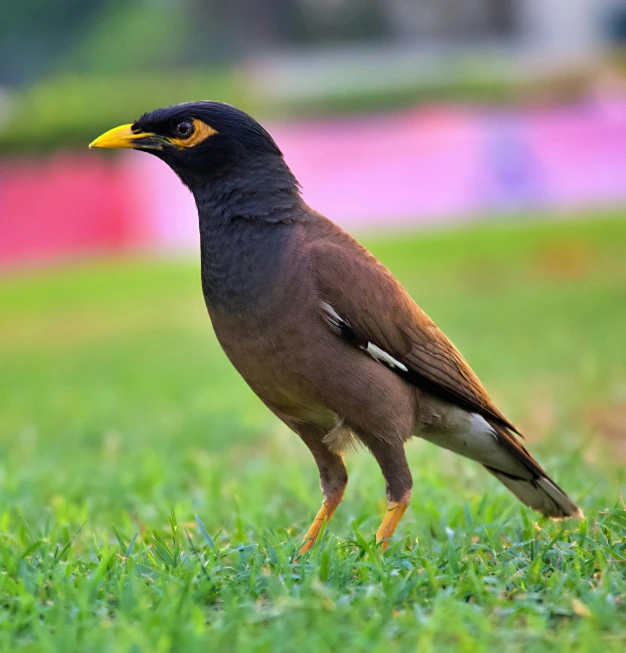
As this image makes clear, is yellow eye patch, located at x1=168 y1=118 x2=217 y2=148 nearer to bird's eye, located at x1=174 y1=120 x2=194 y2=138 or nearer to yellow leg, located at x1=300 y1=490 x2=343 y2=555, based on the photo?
bird's eye, located at x1=174 y1=120 x2=194 y2=138

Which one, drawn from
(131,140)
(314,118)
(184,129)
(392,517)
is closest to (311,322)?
(392,517)

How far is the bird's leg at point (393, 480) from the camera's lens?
11.8ft

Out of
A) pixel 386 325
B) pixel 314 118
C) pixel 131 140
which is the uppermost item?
pixel 314 118

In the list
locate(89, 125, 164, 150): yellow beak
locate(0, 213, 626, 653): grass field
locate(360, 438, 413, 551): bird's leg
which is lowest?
locate(0, 213, 626, 653): grass field

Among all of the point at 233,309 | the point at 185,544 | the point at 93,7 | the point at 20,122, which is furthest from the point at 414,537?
the point at 93,7

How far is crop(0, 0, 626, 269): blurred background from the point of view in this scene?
16.7 meters

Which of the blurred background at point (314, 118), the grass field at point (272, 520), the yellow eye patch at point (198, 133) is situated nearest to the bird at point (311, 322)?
the yellow eye patch at point (198, 133)

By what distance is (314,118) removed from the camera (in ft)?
57.9

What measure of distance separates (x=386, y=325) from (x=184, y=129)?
1.06 m

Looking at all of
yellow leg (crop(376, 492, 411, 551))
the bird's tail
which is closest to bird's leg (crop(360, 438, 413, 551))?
yellow leg (crop(376, 492, 411, 551))

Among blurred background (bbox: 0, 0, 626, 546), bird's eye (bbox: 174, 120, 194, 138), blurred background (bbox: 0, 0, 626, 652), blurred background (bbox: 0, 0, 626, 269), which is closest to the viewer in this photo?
blurred background (bbox: 0, 0, 626, 652)

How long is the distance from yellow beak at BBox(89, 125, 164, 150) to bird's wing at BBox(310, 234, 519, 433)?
0.77 metres

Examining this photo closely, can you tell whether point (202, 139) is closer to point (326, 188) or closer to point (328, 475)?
point (328, 475)

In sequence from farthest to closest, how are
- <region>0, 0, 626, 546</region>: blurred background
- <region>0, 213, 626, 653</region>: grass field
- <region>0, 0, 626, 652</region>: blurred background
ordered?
<region>0, 0, 626, 546</region>: blurred background < <region>0, 0, 626, 652</region>: blurred background < <region>0, 213, 626, 653</region>: grass field
